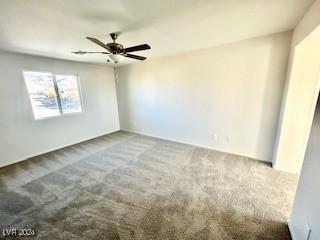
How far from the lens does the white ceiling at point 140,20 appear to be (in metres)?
1.51

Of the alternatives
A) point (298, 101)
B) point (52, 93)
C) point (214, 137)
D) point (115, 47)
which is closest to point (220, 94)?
point (214, 137)

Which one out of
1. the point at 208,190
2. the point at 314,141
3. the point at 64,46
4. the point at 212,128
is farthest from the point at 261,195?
the point at 64,46

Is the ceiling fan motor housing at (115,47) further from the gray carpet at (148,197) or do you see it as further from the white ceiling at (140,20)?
the gray carpet at (148,197)

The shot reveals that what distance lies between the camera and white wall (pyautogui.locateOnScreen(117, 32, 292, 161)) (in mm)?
2750

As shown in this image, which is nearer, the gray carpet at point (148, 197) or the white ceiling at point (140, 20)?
the white ceiling at point (140, 20)

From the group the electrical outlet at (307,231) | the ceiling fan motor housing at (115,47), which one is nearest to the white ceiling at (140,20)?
the ceiling fan motor housing at (115,47)

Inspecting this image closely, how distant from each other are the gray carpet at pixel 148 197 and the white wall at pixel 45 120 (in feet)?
1.38

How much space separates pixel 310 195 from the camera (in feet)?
4.13

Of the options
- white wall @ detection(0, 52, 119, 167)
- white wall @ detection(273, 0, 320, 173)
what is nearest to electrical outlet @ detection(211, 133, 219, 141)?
white wall @ detection(273, 0, 320, 173)

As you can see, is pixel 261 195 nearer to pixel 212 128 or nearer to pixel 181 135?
pixel 212 128

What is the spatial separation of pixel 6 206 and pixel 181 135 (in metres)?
3.47

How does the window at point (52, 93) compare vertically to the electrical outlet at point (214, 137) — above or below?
above

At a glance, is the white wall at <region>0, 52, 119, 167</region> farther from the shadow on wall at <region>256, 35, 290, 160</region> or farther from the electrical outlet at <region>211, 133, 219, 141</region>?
the shadow on wall at <region>256, 35, 290, 160</region>

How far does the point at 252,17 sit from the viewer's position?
192cm
